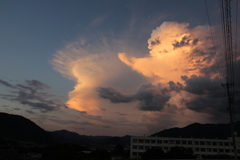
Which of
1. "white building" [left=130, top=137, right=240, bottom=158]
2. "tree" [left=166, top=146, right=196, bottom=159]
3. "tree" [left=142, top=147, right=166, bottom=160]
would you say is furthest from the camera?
"white building" [left=130, top=137, right=240, bottom=158]

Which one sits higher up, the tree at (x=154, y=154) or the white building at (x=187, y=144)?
the white building at (x=187, y=144)

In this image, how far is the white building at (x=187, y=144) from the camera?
91062 millimetres

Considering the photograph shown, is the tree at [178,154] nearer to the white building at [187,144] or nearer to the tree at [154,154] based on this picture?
the tree at [154,154]

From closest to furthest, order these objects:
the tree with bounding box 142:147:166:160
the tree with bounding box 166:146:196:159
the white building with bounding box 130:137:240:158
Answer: the tree with bounding box 166:146:196:159 → the tree with bounding box 142:147:166:160 → the white building with bounding box 130:137:240:158

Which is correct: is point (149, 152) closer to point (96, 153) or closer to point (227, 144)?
point (96, 153)

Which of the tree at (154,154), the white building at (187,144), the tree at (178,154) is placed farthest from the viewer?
the white building at (187,144)

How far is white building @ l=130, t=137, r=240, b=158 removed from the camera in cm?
9106

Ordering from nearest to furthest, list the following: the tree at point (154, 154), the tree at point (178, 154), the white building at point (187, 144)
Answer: the tree at point (178, 154)
the tree at point (154, 154)
the white building at point (187, 144)

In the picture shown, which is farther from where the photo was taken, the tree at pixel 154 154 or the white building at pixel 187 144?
the white building at pixel 187 144

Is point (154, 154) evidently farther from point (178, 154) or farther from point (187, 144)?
point (187, 144)

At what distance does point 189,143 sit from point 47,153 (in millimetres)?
82609

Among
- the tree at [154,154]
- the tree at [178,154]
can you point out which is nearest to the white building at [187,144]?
the tree at [154,154]

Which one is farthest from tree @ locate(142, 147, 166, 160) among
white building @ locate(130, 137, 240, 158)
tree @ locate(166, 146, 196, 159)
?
white building @ locate(130, 137, 240, 158)

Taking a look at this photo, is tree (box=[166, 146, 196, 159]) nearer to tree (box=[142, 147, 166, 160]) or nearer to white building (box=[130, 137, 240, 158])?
tree (box=[142, 147, 166, 160])
